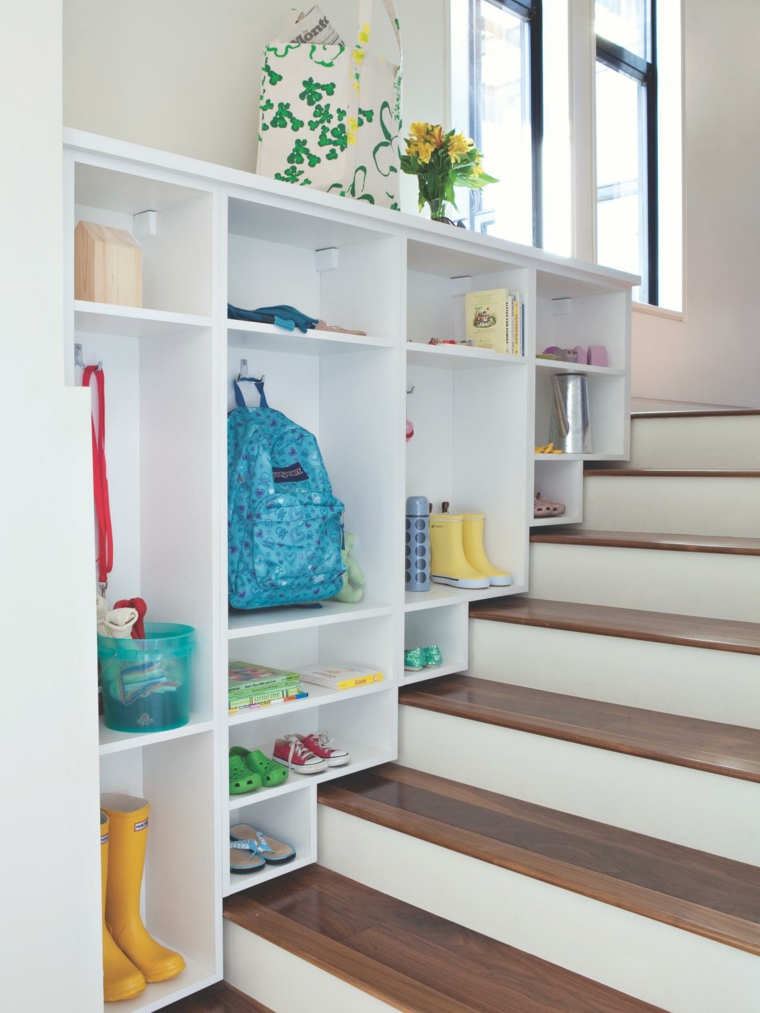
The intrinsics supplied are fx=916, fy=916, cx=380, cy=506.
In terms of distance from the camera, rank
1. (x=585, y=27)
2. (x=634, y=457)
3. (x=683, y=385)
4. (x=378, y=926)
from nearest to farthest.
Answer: (x=378, y=926)
(x=634, y=457)
(x=585, y=27)
(x=683, y=385)

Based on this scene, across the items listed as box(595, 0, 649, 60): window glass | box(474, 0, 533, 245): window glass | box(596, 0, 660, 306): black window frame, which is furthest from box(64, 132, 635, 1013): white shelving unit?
box(595, 0, 649, 60): window glass

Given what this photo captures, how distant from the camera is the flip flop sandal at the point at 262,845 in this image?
198 cm

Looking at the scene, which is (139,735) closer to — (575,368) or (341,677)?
(341,677)

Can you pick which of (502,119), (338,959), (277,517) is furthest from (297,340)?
(502,119)

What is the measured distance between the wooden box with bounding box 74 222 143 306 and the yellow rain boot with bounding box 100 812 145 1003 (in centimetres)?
98

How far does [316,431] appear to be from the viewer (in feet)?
7.64

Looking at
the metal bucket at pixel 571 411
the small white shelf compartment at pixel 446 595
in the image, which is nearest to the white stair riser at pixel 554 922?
the small white shelf compartment at pixel 446 595

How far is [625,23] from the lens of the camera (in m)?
4.15

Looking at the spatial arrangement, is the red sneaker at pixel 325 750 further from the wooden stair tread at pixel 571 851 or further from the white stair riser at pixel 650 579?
the white stair riser at pixel 650 579

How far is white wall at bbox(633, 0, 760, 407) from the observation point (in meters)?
4.30

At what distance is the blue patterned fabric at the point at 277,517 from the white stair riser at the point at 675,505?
1174mm

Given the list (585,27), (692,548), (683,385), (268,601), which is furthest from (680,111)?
(268,601)

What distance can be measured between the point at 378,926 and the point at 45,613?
887mm

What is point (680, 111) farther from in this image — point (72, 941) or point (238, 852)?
point (72, 941)
